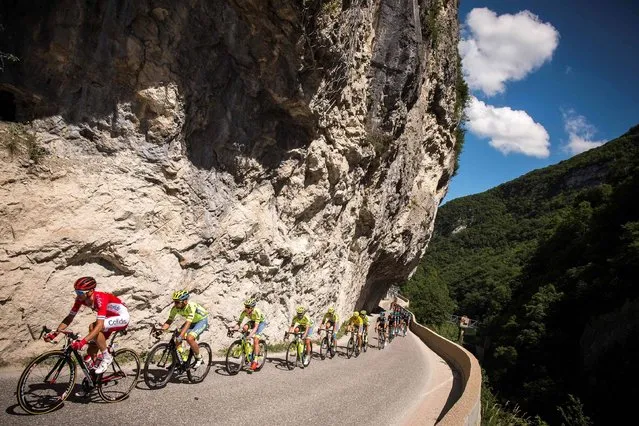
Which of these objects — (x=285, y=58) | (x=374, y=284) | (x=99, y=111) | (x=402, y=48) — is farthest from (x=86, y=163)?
(x=374, y=284)

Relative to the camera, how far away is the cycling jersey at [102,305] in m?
5.12

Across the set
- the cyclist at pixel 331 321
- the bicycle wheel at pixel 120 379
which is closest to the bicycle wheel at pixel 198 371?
the bicycle wheel at pixel 120 379

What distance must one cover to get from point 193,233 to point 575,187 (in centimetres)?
11385

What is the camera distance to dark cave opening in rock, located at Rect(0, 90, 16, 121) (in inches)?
286

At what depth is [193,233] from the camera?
953cm

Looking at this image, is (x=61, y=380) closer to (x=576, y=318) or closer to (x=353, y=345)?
(x=353, y=345)

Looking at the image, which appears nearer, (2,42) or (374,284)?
(2,42)

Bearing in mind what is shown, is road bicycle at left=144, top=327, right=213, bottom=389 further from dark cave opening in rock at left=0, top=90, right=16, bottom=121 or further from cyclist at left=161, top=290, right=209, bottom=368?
dark cave opening in rock at left=0, top=90, right=16, bottom=121

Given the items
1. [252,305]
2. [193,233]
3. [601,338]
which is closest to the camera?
[252,305]

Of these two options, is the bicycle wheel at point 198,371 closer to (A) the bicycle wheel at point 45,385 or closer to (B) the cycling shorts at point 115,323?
(B) the cycling shorts at point 115,323

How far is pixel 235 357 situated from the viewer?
8477 millimetres

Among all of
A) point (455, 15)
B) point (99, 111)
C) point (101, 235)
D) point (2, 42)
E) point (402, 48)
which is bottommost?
point (101, 235)

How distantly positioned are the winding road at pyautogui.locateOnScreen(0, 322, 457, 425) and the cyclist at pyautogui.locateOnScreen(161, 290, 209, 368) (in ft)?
2.48

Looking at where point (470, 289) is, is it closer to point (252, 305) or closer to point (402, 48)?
point (402, 48)
